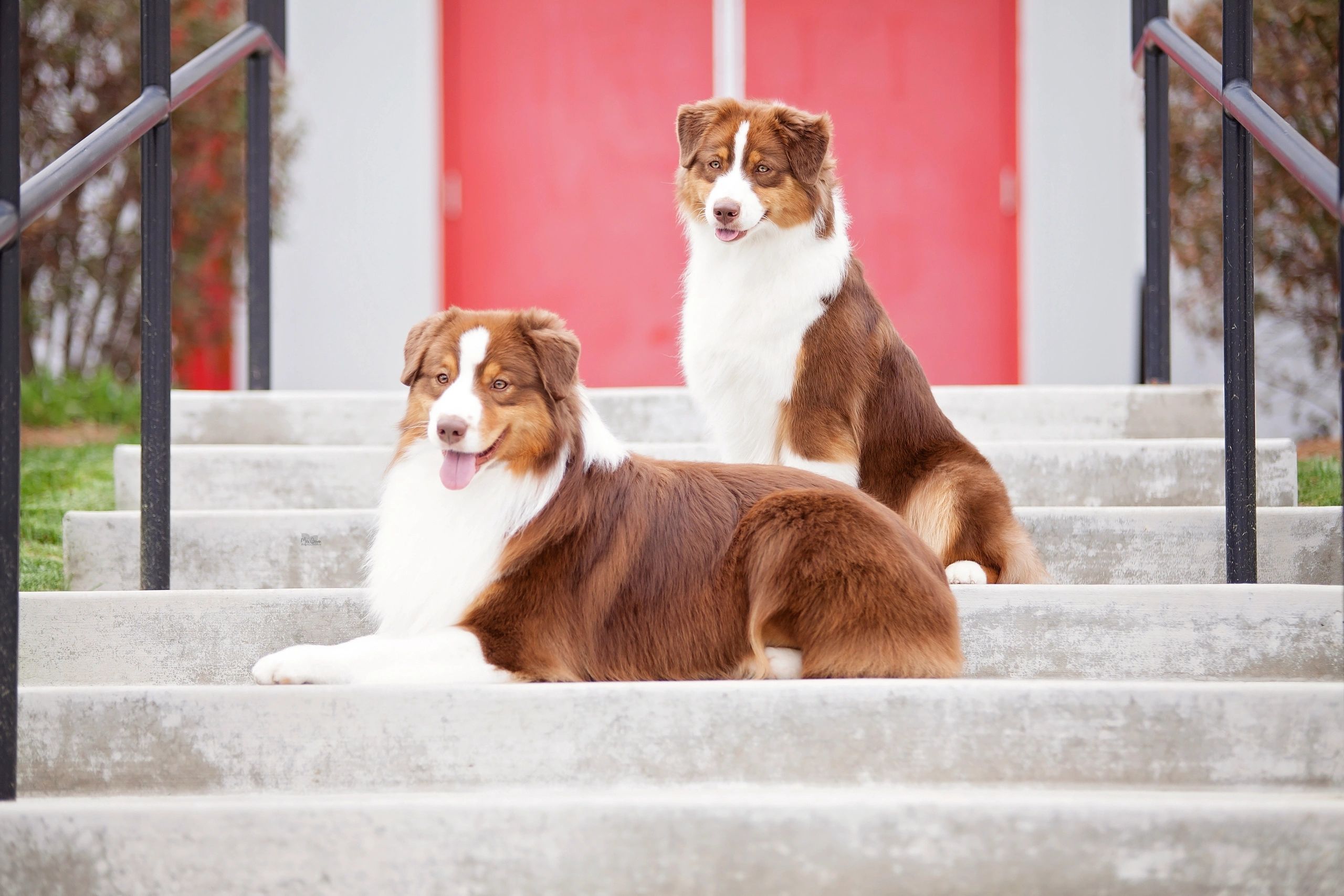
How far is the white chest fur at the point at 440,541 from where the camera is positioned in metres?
2.67

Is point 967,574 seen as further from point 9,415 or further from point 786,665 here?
point 9,415

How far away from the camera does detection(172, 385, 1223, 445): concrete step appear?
4.38 meters

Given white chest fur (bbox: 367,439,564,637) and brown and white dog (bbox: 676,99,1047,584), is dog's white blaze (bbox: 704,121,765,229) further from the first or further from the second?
white chest fur (bbox: 367,439,564,637)

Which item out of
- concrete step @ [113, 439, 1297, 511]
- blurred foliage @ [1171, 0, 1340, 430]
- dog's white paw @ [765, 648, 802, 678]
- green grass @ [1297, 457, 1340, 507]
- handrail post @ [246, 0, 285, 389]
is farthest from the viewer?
blurred foliage @ [1171, 0, 1340, 430]

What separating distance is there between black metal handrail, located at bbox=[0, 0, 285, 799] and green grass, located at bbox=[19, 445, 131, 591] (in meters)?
0.68

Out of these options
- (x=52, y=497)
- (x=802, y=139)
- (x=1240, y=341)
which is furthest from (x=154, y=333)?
(x=1240, y=341)

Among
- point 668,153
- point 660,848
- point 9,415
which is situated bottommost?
point 660,848

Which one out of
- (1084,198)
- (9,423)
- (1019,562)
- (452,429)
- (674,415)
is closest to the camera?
(9,423)

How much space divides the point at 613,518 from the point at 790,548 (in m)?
0.38

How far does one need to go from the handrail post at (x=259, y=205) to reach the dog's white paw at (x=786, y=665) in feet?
9.41

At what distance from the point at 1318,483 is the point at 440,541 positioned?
319 cm

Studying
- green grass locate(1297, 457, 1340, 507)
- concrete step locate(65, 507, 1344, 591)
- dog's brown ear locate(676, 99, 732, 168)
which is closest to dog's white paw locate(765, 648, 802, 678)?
concrete step locate(65, 507, 1344, 591)

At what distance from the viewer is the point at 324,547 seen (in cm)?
347

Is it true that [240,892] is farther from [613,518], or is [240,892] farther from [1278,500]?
[1278,500]
